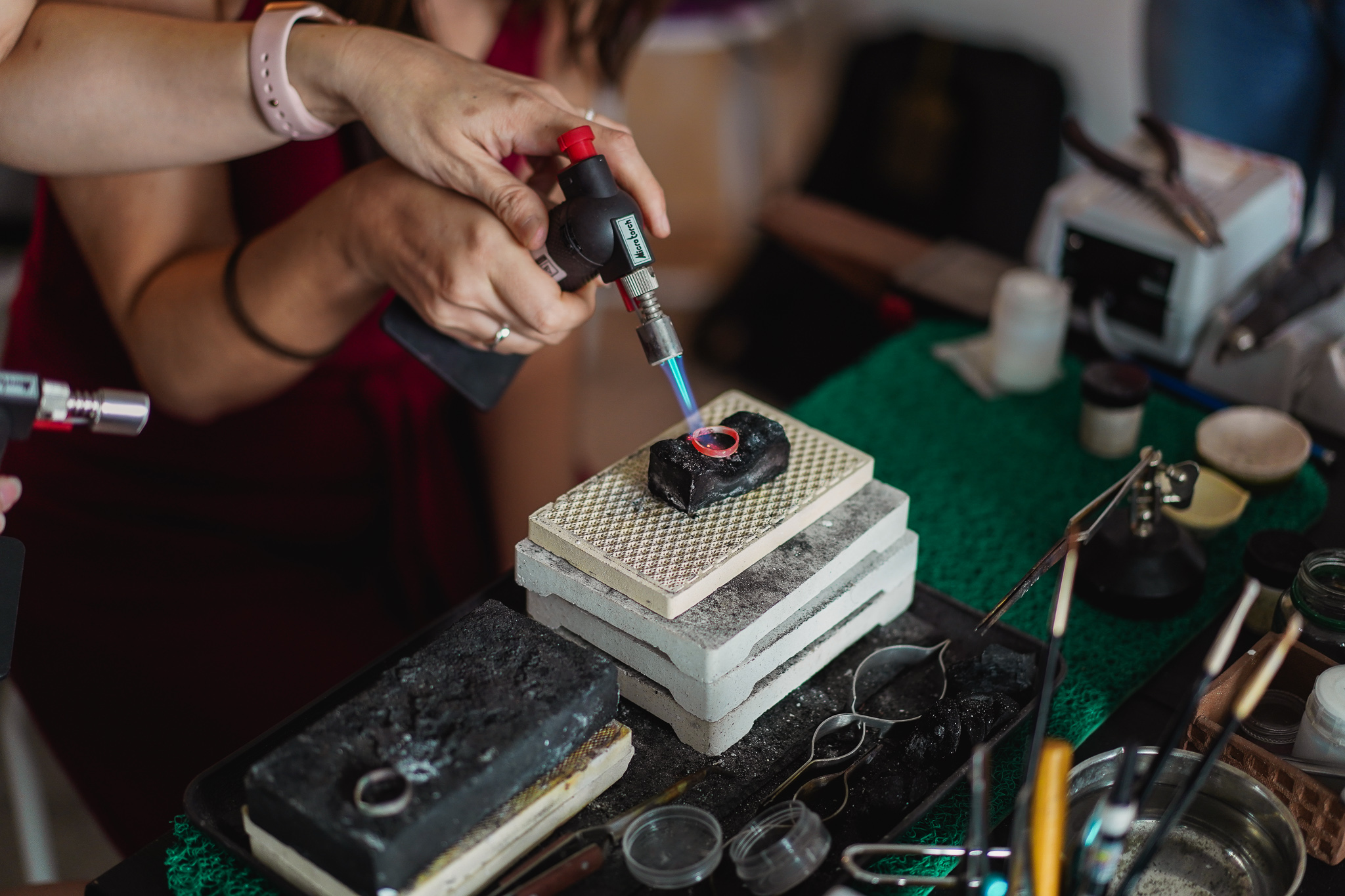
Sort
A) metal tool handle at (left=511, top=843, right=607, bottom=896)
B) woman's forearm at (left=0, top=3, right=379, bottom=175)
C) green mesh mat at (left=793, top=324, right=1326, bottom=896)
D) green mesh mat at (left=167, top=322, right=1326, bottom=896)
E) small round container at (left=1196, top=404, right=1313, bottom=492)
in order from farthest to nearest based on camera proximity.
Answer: small round container at (left=1196, top=404, right=1313, bottom=492), woman's forearm at (left=0, top=3, right=379, bottom=175), green mesh mat at (left=793, top=324, right=1326, bottom=896), green mesh mat at (left=167, top=322, right=1326, bottom=896), metal tool handle at (left=511, top=843, right=607, bottom=896)

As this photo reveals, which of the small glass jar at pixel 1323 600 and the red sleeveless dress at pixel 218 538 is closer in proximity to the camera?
the small glass jar at pixel 1323 600

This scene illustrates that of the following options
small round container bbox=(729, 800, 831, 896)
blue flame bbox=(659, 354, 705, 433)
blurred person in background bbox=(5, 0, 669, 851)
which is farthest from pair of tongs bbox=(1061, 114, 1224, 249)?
small round container bbox=(729, 800, 831, 896)

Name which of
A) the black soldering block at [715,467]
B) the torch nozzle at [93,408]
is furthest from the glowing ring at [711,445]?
the torch nozzle at [93,408]

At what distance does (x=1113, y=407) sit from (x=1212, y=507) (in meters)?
0.14

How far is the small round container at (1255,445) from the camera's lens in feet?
3.87

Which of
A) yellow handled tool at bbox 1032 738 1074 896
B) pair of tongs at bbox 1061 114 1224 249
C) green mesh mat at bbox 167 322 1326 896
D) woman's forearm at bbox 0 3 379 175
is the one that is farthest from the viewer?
pair of tongs at bbox 1061 114 1224 249

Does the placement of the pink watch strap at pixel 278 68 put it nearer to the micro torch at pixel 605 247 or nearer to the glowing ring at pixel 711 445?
the micro torch at pixel 605 247

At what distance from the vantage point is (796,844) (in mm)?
764

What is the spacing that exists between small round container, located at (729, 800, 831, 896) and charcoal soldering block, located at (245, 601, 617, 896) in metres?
0.13

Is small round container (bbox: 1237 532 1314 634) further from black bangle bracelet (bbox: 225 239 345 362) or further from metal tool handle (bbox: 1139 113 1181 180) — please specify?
black bangle bracelet (bbox: 225 239 345 362)

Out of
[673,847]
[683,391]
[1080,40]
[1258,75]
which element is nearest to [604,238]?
[683,391]

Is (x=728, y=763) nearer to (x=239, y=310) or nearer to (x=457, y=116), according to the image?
(x=457, y=116)

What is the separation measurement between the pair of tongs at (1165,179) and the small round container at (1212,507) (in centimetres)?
29

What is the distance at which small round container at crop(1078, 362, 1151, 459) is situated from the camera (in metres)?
1.23
